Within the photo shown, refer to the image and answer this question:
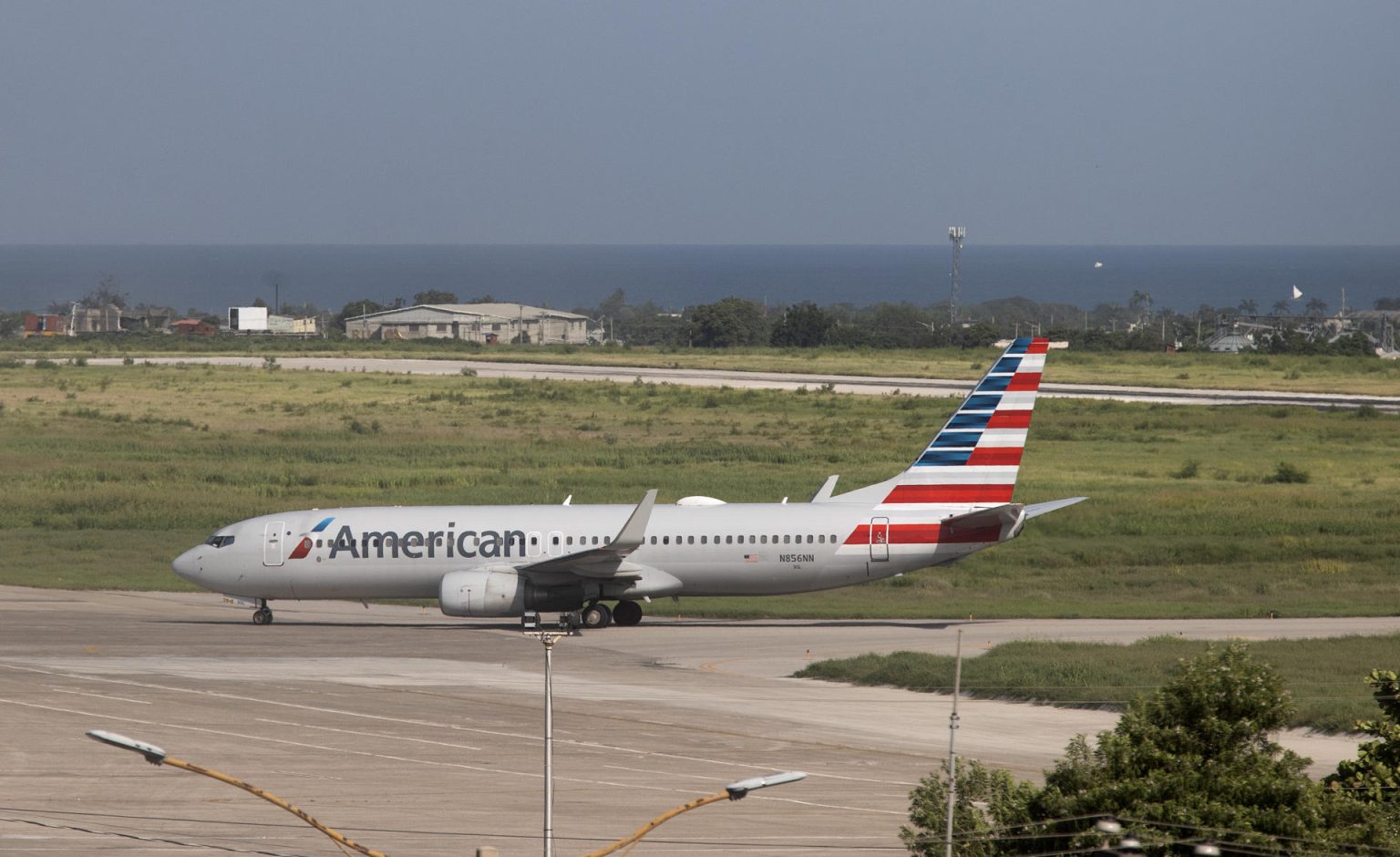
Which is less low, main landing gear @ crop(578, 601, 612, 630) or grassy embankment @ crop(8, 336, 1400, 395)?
grassy embankment @ crop(8, 336, 1400, 395)

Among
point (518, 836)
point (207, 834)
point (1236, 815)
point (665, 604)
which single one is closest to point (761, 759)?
point (518, 836)

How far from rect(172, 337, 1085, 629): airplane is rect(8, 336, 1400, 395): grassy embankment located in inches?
2946

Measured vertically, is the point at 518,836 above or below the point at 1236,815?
below

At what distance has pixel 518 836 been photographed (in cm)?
2378

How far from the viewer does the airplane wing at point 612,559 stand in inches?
1644

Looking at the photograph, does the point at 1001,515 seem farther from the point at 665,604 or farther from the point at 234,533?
the point at 234,533

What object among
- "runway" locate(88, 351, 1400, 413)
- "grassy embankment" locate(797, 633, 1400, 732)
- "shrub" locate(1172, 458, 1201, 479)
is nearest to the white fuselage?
"grassy embankment" locate(797, 633, 1400, 732)

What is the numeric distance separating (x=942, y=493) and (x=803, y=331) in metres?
131

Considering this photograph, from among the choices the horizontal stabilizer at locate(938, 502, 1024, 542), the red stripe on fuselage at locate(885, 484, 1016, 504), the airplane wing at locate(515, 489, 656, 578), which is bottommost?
the airplane wing at locate(515, 489, 656, 578)

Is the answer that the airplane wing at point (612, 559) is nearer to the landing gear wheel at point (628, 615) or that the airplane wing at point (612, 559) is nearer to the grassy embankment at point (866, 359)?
the landing gear wheel at point (628, 615)

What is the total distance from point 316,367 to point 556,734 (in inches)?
4284

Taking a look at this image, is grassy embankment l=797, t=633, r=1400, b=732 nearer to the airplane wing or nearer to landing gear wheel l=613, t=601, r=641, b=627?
the airplane wing

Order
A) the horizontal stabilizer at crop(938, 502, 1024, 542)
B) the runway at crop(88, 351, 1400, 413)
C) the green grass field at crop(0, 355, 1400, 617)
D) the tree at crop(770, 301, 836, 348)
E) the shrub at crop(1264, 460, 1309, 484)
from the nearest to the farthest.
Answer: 1. the horizontal stabilizer at crop(938, 502, 1024, 542)
2. the green grass field at crop(0, 355, 1400, 617)
3. the shrub at crop(1264, 460, 1309, 484)
4. the runway at crop(88, 351, 1400, 413)
5. the tree at crop(770, 301, 836, 348)

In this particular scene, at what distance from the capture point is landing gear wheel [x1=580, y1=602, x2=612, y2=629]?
44.1 metres
